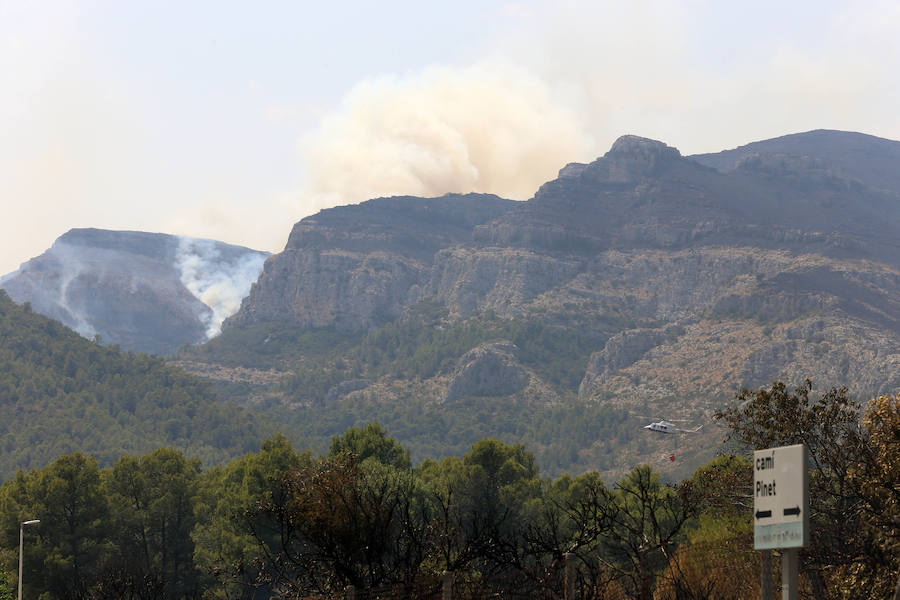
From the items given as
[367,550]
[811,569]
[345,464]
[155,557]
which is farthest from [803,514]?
[155,557]

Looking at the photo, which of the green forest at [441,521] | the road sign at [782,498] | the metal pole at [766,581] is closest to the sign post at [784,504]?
the road sign at [782,498]

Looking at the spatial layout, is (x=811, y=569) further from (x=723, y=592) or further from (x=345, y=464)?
(x=345, y=464)

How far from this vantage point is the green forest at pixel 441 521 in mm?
27953

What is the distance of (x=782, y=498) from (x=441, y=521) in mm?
26547

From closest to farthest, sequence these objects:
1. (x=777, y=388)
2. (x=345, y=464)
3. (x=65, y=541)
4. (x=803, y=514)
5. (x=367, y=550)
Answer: (x=803, y=514)
(x=367, y=550)
(x=777, y=388)
(x=345, y=464)
(x=65, y=541)

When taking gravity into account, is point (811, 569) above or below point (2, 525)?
above

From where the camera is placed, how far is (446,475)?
96750 mm

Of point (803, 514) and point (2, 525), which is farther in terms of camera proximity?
point (2, 525)

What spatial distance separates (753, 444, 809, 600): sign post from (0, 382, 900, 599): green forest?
8.58 meters

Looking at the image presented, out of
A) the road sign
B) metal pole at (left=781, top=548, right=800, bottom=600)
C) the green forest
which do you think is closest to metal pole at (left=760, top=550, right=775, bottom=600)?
the green forest

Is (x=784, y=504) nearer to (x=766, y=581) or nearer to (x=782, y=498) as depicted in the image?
(x=782, y=498)

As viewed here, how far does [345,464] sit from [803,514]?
3034cm

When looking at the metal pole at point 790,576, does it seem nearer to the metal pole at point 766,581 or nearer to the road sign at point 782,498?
the road sign at point 782,498

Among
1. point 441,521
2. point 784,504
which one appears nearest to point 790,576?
point 784,504
